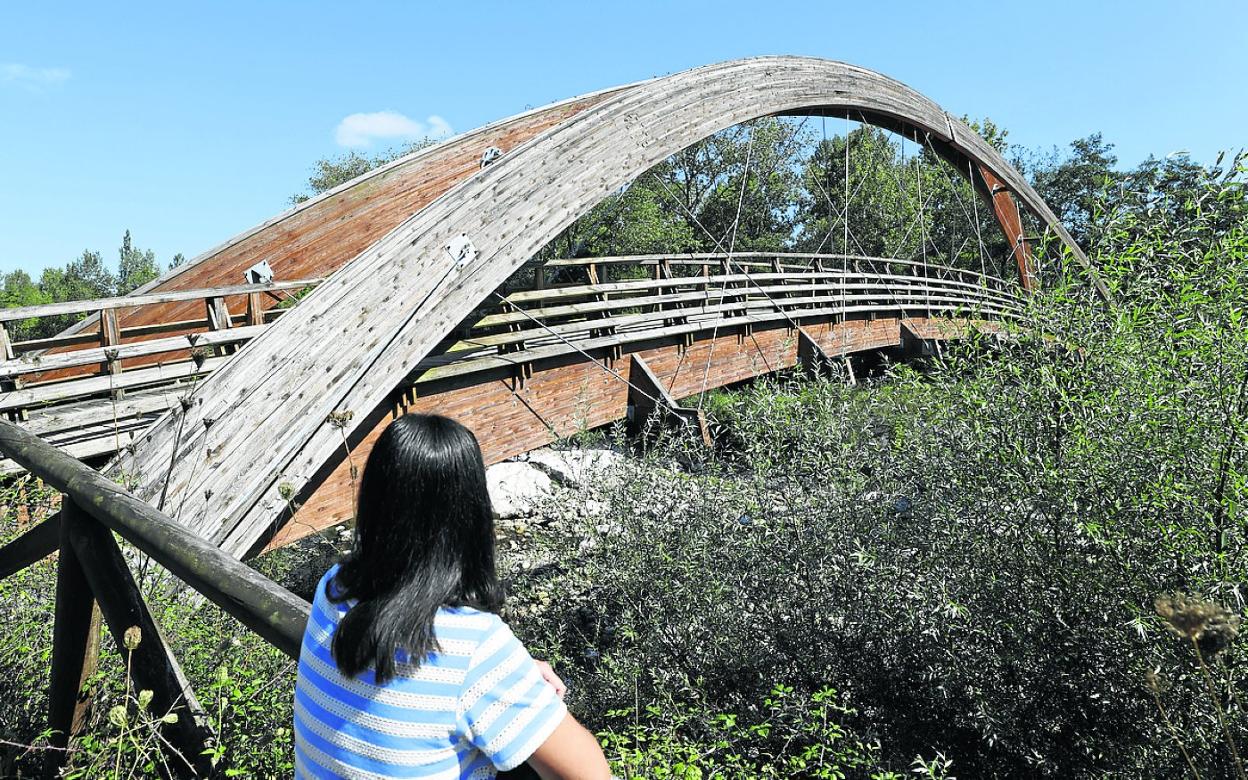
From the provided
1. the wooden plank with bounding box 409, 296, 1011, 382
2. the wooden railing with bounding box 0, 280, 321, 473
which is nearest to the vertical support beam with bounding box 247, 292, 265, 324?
the wooden railing with bounding box 0, 280, 321, 473

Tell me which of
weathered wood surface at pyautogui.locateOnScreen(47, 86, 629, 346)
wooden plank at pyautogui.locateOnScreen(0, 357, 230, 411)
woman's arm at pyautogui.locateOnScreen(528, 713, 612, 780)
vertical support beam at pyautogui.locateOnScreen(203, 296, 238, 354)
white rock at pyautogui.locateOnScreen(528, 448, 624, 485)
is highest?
weathered wood surface at pyautogui.locateOnScreen(47, 86, 629, 346)

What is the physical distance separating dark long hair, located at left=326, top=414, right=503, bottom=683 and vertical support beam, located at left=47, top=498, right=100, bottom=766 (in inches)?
59.8

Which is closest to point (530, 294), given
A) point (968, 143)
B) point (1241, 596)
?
point (1241, 596)

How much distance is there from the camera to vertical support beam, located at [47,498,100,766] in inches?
89.7

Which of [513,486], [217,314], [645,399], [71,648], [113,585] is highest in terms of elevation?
[217,314]

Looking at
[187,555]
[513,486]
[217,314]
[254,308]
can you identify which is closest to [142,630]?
[187,555]

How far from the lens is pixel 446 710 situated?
117cm

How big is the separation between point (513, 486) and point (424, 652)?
9417 millimetres

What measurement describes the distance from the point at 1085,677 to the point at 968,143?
10.1 metres

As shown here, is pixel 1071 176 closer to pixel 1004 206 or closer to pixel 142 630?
pixel 1004 206

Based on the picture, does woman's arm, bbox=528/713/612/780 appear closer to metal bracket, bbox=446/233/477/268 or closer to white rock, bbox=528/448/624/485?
white rock, bbox=528/448/624/485

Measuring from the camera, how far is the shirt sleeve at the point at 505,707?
1.15 metres

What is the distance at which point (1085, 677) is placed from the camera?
138 inches

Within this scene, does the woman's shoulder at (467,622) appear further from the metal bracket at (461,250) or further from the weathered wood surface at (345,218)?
the weathered wood surface at (345,218)
